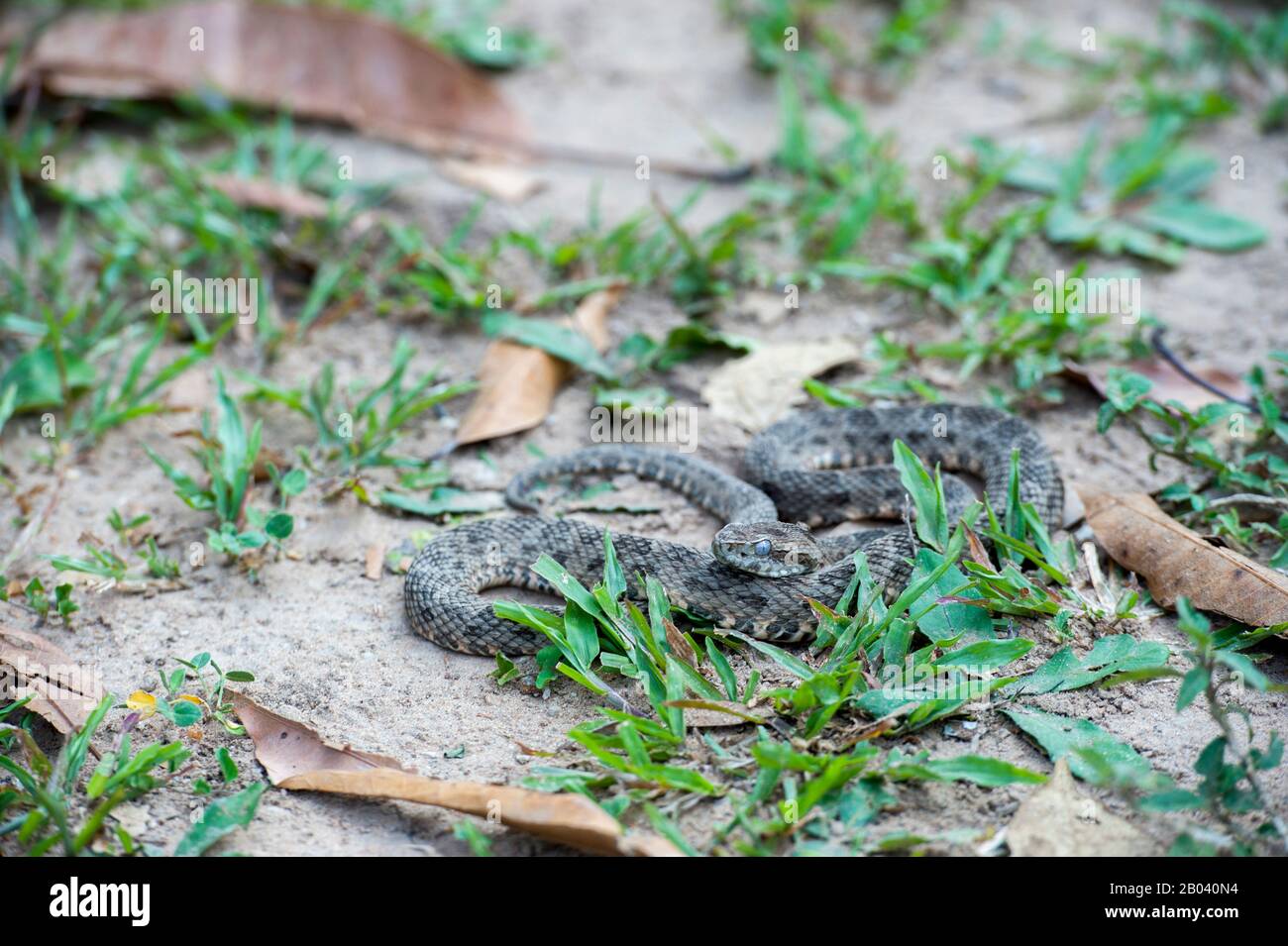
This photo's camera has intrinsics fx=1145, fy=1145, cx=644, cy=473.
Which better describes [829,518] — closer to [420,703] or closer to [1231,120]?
[420,703]

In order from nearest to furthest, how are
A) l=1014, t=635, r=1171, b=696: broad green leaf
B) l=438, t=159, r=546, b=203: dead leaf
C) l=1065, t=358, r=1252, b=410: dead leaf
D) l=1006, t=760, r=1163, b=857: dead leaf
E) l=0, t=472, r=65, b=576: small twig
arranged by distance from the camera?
1. l=1006, t=760, r=1163, b=857: dead leaf
2. l=1014, t=635, r=1171, b=696: broad green leaf
3. l=0, t=472, r=65, b=576: small twig
4. l=1065, t=358, r=1252, b=410: dead leaf
5. l=438, t=159, r=546, b=203: dead leaf

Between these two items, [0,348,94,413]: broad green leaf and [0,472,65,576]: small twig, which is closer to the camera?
[0,472,65,576]: small twig

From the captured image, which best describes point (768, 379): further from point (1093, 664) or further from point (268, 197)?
point (268, 197)

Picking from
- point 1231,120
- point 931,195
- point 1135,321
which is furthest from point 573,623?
point 1231,120

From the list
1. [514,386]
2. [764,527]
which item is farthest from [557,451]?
[764,527]

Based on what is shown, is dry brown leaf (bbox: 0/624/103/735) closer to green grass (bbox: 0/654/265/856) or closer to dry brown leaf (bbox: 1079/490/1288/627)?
green grass (bbox: 0/654/265/856)

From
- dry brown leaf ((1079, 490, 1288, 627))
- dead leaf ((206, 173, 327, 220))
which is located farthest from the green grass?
dead leaf ((206, 173, 327, 220))

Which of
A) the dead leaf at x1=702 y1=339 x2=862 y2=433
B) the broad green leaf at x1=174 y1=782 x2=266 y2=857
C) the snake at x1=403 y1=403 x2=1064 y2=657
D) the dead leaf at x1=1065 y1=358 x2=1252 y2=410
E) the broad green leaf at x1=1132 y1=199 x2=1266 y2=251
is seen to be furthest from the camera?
the broad green leaf at x1=1132 y1=199 x2=1266 y2=251
